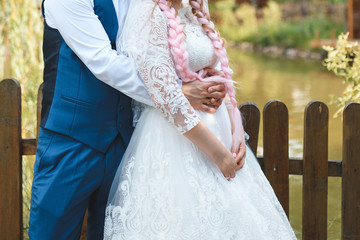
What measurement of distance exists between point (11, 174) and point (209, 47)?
47.7 inches

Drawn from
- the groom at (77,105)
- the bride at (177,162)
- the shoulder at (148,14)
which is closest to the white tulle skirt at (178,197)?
the bride at (177,162)

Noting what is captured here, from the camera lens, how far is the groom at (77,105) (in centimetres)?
193

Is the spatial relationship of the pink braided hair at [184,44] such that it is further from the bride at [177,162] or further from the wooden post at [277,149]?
the wooden post at [277,149]

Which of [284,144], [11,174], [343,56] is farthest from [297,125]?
[11,174]

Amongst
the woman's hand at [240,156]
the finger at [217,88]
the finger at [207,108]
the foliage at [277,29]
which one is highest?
the foliage at [277,29]

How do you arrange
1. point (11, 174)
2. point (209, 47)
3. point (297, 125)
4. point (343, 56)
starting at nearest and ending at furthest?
point (209, 47)
point (11, 174)
point (343, 56)
point (297, 125)

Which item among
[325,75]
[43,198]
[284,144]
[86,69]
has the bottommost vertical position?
[43,198]

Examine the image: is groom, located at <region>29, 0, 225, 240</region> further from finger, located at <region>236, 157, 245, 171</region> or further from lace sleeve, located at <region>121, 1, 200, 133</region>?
finger, located at <region>236, 157, 245, 171</region>

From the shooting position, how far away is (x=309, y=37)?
1659cm

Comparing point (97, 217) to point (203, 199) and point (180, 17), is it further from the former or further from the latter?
point (180, 17)

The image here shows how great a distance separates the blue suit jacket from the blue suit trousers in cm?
4

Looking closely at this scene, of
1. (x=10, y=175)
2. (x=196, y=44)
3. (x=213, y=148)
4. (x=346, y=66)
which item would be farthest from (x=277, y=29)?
(x=213, y=148)

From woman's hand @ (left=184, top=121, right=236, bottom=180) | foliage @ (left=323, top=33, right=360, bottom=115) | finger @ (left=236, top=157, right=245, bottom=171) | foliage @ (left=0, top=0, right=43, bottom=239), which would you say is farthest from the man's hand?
foliage @ (left=0, top=0, right=43, bottom=239)

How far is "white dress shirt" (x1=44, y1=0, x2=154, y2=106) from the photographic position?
191 centimetres
